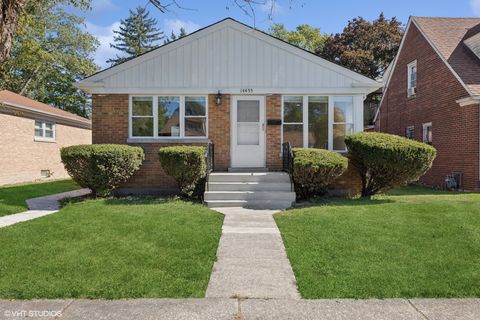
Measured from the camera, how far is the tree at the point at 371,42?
30.4m

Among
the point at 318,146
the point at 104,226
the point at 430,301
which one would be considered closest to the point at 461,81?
the point at 318,146

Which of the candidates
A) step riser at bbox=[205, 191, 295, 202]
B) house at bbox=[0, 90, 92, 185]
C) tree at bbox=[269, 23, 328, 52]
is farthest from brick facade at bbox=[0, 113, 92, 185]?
tree at bbox=[269, 23, 328, 52]

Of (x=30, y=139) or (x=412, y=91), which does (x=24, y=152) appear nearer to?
(x=30, y=139)

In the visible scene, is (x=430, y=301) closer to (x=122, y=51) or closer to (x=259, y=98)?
(x=259, y=98)

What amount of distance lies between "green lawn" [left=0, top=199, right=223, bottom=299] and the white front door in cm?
352

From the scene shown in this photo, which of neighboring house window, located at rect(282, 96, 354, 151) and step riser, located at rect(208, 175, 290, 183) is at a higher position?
neighboring house window, located at rect(282, 96, 354, 151)

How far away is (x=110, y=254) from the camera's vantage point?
490 cm

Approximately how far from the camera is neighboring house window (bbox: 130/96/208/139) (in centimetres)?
1064

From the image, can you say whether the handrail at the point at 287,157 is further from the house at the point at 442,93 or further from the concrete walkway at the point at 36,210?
the house at the point at 442,93

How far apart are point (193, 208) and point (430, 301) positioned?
5.25m

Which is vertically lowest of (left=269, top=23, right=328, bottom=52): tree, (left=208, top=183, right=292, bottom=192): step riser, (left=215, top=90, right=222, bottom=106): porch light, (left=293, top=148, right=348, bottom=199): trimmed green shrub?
(left=208, top=183, right=292, bottom=192): step riser

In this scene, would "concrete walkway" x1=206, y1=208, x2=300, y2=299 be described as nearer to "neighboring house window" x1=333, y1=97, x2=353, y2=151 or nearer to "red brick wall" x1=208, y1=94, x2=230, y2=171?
"red brick wall" x1=208, y1=94, x2=230, y2=171

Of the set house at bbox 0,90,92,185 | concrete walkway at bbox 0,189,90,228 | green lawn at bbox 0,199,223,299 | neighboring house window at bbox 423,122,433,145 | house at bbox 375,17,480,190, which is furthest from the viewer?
neighboring house window at bbox 423,122,433,145

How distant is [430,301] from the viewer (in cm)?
365
